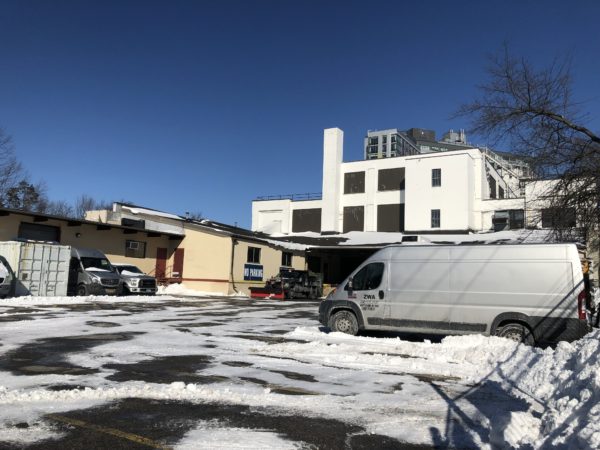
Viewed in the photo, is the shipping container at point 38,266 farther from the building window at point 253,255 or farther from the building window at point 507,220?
the building window at point 507,220

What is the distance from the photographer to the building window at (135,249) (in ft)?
107

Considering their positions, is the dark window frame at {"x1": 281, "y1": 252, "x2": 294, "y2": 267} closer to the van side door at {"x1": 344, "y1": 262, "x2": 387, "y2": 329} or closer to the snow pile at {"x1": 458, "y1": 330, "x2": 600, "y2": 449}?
the van side door at {"x1": 344, "y1": 262, "x2": 387, "y2": 329}

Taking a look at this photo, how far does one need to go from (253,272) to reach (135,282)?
9.68 m

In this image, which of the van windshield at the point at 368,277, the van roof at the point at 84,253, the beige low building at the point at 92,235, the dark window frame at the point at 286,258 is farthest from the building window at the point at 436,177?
the van windshield at the point at 368,277

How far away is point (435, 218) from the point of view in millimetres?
49000

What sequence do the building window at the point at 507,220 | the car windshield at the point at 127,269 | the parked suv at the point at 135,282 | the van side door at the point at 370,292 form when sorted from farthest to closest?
1. the building window at the point at 507,220
2. the car windshield at the point at 127,269
3. the parked suv at the point at 135,282
4. the van side door at the point at 370,292

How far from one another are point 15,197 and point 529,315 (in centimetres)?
5342

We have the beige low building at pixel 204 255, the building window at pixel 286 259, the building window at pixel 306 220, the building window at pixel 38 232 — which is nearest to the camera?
the building window at pixel 38 232

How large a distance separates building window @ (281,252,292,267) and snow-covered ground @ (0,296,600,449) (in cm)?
2577

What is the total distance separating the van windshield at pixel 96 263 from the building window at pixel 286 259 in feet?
48.6

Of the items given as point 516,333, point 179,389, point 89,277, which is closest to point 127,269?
point 89,277

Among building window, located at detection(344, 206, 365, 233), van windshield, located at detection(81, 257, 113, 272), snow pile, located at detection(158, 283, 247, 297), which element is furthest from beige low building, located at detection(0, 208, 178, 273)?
building window, located at detection(344, 206, 365, 233)

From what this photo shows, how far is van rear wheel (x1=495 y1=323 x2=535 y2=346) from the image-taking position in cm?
1072

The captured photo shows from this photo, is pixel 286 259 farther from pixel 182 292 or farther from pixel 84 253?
pixel 84 253
